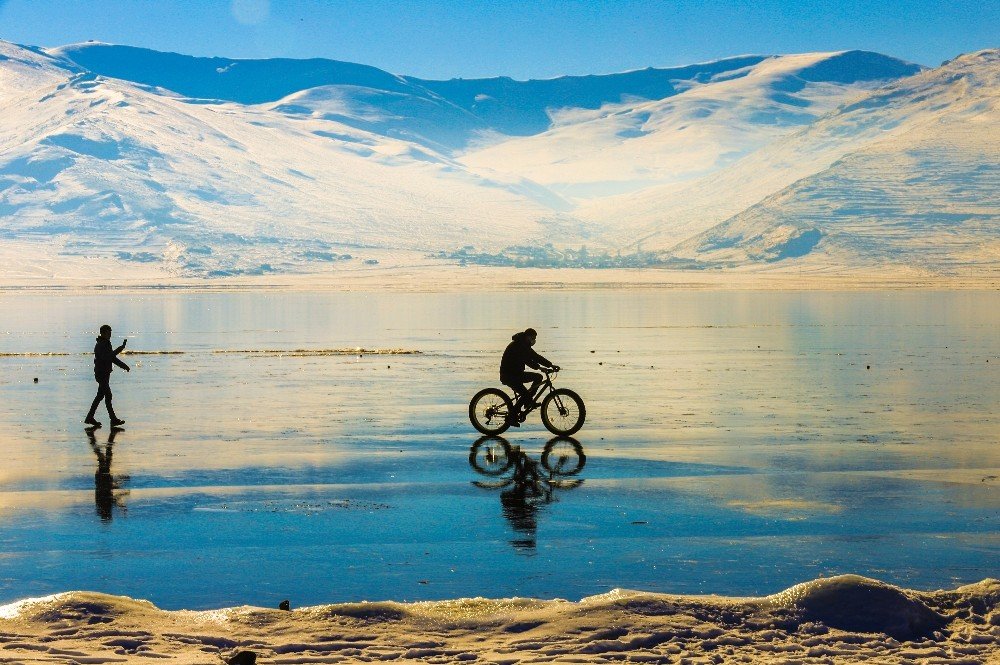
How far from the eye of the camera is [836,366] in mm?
35719

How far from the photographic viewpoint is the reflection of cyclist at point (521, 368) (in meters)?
21.2

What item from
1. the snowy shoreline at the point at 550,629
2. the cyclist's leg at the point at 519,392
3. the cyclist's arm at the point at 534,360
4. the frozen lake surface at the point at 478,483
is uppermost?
the cyclist's arm at the point at 534,360

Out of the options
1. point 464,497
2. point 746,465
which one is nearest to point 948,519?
point 746,465

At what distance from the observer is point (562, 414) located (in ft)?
69.9

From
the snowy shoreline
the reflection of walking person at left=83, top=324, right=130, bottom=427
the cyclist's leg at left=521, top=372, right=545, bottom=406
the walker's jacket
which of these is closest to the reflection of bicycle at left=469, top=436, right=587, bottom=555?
the cyclist's leg at left=521, top=372, right=545, bottom=406

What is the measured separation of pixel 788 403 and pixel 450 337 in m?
28.8

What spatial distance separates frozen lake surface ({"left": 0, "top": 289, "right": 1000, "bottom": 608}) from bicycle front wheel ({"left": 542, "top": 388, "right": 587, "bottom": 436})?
0.29 metres

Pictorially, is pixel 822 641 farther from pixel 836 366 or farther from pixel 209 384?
pixel 836 366

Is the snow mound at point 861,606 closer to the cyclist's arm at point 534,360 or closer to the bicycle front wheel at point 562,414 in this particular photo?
the bicycle front wheel at point 562,414

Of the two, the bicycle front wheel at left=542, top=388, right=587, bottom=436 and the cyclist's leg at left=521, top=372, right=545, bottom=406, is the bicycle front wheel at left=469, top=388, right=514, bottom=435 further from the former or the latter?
the bicycle front wheel at left=542, top=388, right=587, bottom=436

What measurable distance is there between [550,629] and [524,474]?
25.6ft

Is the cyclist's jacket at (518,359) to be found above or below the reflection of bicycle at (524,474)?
above

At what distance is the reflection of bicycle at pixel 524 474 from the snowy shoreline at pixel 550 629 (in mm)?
2702

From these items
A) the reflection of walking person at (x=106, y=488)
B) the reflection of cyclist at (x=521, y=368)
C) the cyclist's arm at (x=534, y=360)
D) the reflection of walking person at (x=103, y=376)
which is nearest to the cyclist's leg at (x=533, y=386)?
the reflection of cyclist at (x=521, y=368)
